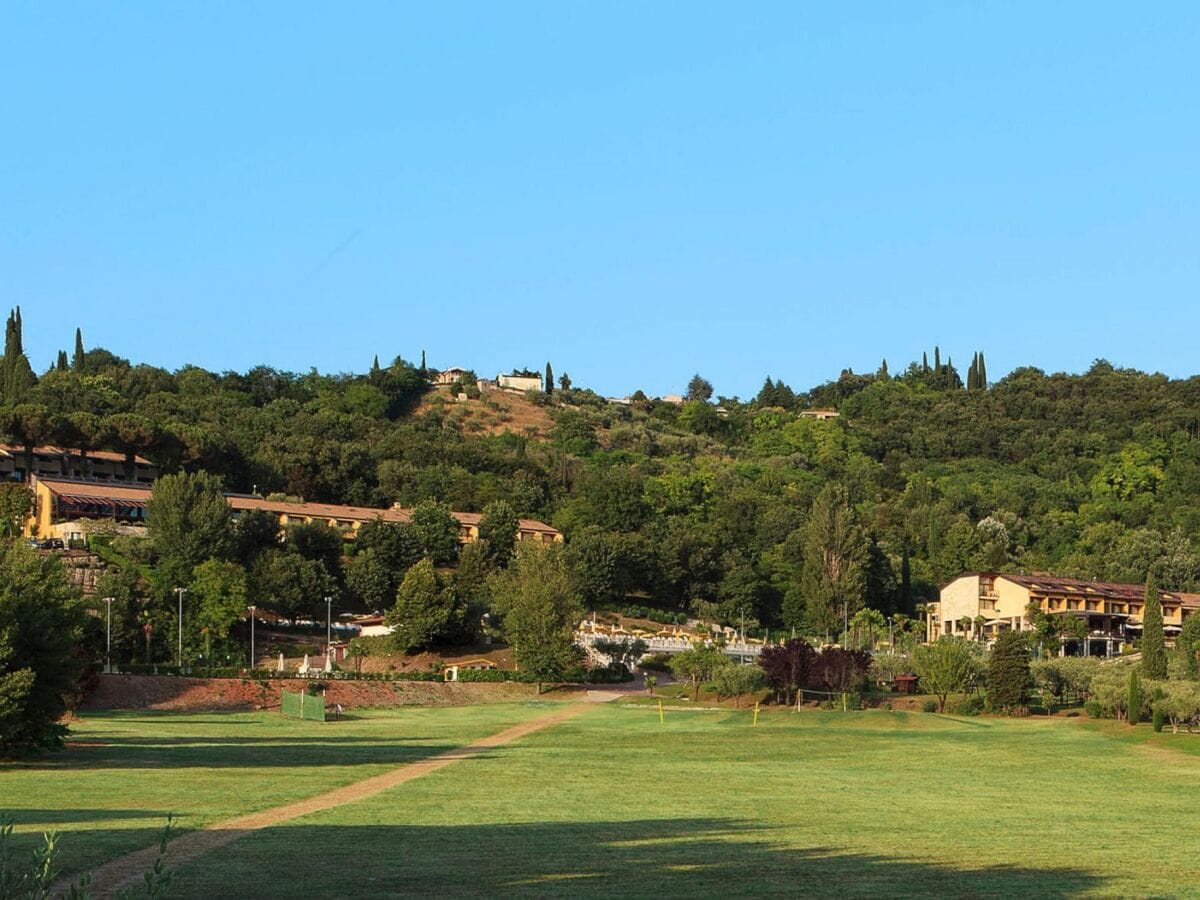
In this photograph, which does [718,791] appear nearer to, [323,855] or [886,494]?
[323,855]

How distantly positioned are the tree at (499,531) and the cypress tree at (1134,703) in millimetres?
60903

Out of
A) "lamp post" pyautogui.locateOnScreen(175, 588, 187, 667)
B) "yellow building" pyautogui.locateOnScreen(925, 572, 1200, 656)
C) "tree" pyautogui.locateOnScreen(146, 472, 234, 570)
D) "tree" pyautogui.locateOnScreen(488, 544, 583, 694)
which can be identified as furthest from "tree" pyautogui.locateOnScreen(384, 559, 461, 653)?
"yellow building" pyautogui.locateOnScreen(925, 572, 1200, 656)

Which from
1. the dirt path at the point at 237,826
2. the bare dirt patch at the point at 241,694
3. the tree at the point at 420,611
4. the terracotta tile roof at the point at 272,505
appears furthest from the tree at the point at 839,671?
the terracotta tile roof at the point at 272,505

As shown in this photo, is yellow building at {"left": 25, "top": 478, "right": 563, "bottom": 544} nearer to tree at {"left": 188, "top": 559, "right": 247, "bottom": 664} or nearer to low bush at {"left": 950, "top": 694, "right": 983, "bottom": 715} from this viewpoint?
tree at {"left": 188, "top": 559, "right": 247, "bottom": 664}

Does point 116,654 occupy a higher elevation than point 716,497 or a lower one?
lower

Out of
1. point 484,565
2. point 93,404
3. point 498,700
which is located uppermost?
point 93,404

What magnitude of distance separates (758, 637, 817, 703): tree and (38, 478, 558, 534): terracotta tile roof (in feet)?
166

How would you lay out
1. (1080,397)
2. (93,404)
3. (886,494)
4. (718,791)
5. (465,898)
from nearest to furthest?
(465,898), (718,791), (93,404), (886,494), (1080,397)

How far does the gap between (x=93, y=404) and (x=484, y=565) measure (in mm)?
49537

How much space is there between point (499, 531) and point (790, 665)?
49.6 m

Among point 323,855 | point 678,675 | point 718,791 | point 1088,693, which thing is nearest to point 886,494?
point 678,675

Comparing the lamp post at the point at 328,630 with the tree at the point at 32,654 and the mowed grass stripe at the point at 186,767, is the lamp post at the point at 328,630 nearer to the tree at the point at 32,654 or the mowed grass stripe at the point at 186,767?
the mowed grass stripe at the point at 186,767

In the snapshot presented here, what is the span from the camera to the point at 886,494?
169m

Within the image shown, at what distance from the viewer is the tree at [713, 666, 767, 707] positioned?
3159 inches
